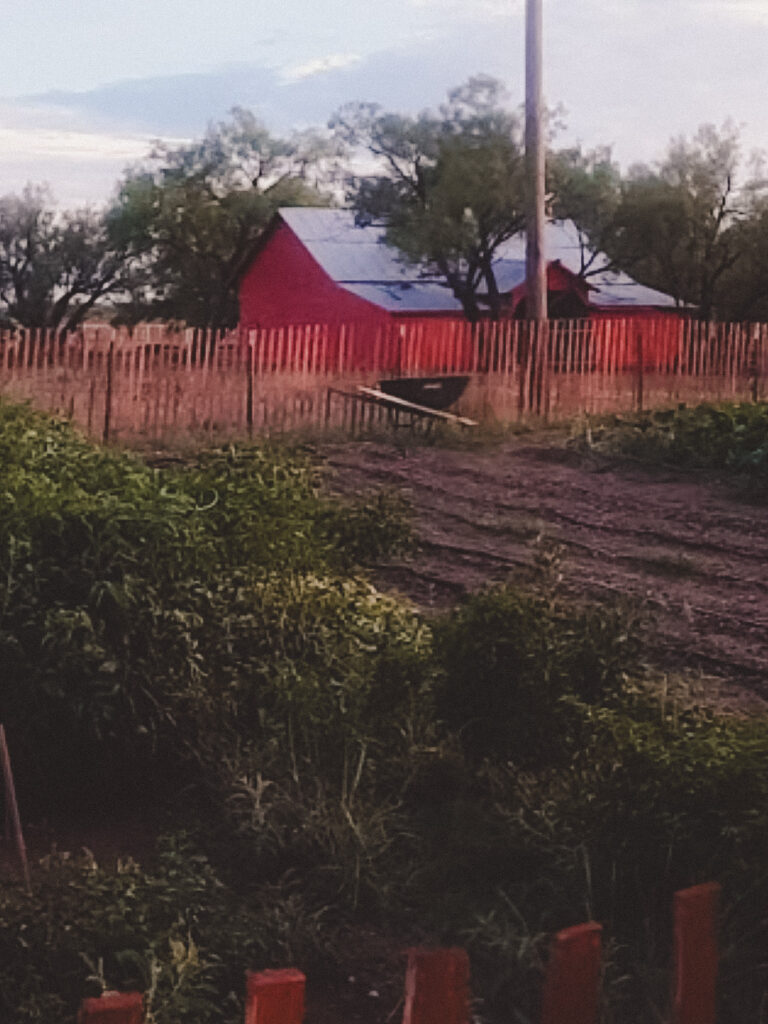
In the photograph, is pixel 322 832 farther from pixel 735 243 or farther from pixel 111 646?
pixel 735 243

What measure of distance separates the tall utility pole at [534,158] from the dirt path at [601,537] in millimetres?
4153

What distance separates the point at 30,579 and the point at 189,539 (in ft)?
1.58

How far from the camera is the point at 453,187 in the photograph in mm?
24609

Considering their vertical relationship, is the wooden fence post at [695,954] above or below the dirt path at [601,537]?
above

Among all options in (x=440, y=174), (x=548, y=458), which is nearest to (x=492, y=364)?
(x=548, y=458)

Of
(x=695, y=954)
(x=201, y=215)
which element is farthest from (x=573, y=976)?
(x=201, y=215)

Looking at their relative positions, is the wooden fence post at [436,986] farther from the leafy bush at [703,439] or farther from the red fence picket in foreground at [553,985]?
the leafy bush at [703,439]

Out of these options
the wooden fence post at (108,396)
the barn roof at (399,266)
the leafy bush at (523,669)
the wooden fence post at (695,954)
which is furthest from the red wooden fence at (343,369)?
the wooden fence post at (695,954)

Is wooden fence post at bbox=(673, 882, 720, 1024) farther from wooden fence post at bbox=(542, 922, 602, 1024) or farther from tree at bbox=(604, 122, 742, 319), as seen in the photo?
tree at bbox=(604, 122, 742, 319)

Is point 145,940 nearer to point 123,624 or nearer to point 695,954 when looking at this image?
point 123,624

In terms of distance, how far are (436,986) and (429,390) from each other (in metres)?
14.4

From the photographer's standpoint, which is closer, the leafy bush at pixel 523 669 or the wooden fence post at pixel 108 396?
the leafy bush at pixel 523 669

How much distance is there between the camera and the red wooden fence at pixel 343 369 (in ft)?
49.3

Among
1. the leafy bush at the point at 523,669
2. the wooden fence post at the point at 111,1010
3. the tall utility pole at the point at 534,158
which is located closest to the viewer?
the wooden fence post at the point at 111,1010
